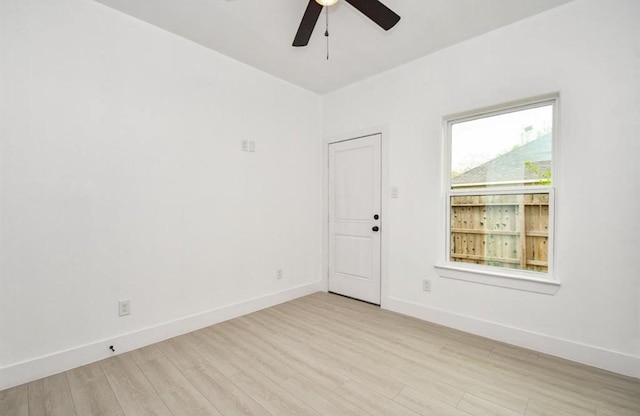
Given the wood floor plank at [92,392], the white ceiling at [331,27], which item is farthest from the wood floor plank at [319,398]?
the white ceiling at [331,27]

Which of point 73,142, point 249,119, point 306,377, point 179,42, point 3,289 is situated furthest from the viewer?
point 249,119

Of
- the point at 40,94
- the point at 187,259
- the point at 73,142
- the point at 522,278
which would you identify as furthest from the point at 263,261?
the point at 522,278

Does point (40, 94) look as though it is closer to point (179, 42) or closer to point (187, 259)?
point (179, 42)

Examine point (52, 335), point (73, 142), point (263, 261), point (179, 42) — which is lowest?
point (52, 335)

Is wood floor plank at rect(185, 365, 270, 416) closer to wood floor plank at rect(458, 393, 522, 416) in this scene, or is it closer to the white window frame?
wood floor plank at rect(458, 393, 522, 416)

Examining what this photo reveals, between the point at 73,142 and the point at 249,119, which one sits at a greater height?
the point at 249,119

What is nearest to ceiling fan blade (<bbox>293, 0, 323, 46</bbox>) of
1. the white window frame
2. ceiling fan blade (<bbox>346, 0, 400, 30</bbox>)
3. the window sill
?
ceiling fan blade (<bbox>346, 0, 400, 30</bbox>)

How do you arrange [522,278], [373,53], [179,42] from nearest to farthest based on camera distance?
[522,278]
[179,42]
[373,53]

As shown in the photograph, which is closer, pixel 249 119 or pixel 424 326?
pixel 424 326

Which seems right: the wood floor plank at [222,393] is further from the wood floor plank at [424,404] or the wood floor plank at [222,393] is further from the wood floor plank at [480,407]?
the wood floor plank at [480,407]

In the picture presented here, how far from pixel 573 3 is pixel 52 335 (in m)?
4.65

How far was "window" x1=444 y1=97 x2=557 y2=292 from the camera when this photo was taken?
96.2 inches

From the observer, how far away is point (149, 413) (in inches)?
64.7

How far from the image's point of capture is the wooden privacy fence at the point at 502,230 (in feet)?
8.07
